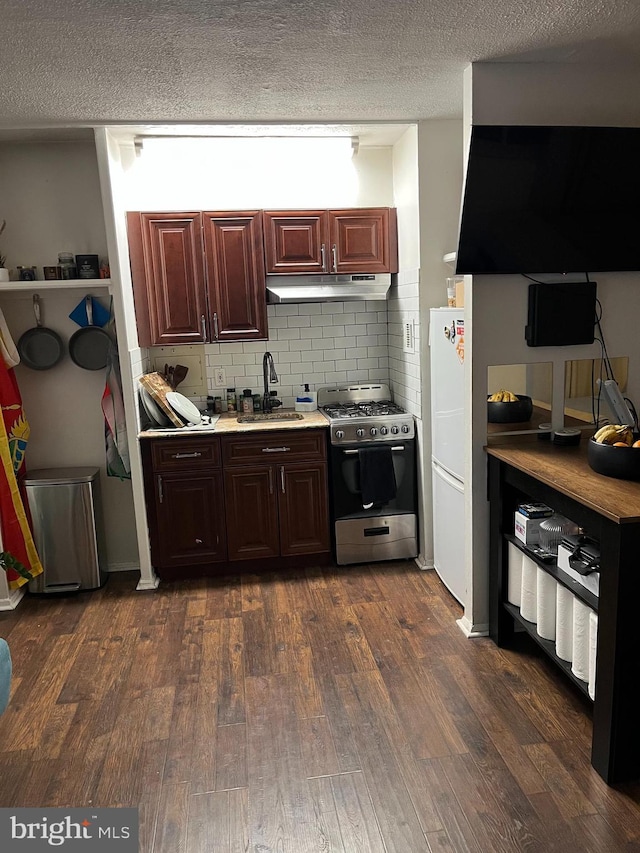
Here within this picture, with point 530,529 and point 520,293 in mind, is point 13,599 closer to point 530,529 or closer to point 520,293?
point 530,529

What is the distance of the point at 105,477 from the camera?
409cm

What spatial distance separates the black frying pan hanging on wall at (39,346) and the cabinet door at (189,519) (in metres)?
0.97

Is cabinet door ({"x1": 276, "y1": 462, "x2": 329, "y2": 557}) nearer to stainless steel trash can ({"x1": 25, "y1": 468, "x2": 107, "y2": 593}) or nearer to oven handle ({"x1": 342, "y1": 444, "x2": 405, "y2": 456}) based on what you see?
A: oven handle ({"x1": 342, "y1": 444, "x2": 405, "y2": 456})

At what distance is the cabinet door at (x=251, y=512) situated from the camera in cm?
387

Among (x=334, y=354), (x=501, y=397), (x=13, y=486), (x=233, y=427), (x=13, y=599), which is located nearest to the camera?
(x=501, y=397)

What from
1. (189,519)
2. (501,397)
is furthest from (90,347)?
(501,397)

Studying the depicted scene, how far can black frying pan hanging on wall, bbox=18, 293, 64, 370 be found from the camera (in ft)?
12.7

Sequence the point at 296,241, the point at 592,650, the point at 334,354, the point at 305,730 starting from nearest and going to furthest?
the point at 592,650 < the point at 305,730 < the point at 296,241 < the point at 334,354

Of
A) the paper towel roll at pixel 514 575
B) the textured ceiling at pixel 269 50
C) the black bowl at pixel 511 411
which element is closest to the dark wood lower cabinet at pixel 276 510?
the black bowl at pixel 511 411

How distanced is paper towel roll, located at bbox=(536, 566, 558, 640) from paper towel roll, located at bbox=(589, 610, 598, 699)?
295 mm

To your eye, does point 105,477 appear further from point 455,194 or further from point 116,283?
point 455,194

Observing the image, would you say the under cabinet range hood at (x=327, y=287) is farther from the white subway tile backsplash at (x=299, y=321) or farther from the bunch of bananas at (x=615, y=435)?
the bunch of bananas at (x=615, y=435)

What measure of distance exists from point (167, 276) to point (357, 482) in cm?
168

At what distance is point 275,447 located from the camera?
12.7 ft
